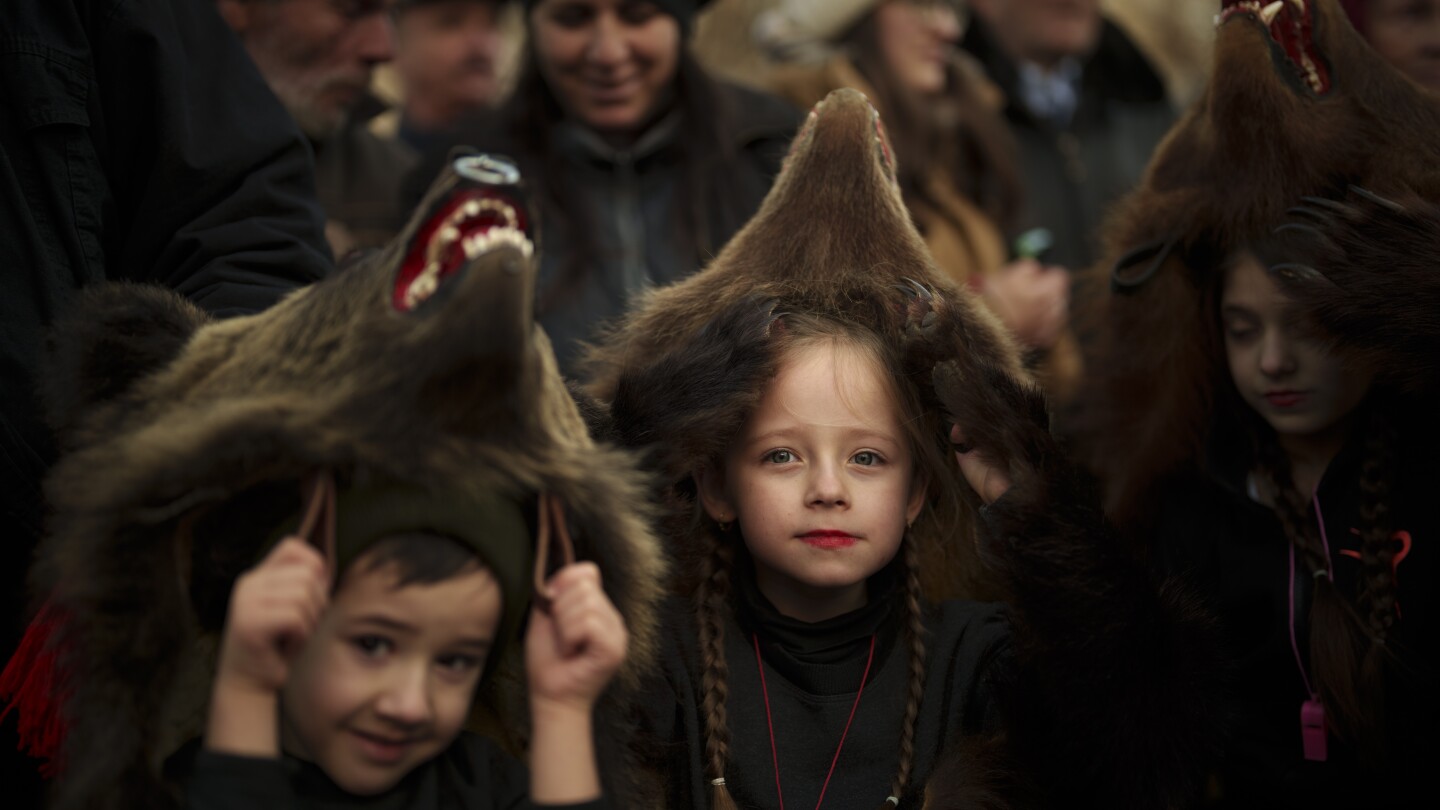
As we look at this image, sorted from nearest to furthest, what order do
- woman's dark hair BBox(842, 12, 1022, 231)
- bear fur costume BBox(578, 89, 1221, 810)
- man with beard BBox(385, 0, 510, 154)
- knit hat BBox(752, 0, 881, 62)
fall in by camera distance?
bear fur costume BBox(578, 89, 1221, 810), woman's dark hair BBox(842, 12, 1022, 231), knit hat BBox(752, 0, 881, 62), man with beard BBox(385, 0, 510, 154)

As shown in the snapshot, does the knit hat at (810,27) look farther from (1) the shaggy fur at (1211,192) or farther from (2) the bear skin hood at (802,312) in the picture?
(2) the bear skin hood at (802,312)

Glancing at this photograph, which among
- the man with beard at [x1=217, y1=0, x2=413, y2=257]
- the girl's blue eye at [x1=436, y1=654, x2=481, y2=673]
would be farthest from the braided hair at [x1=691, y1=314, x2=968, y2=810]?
the man with beard at [x1=217, y1=0, x2=413, y2=257]

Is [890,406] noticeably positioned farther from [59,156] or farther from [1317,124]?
[59,156]

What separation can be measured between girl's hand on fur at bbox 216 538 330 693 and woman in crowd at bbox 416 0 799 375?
6.22 ft

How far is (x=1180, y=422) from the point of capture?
287 centimetres

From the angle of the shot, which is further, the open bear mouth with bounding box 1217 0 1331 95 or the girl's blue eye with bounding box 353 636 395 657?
the open bear mouth with bounding box 1217 0 1331 95

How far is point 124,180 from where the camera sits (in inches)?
95.4

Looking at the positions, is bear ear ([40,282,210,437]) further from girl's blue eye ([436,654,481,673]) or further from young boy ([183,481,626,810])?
girl's blue eye ([436,654,481,673])

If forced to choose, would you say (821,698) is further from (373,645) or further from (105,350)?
(105,350)

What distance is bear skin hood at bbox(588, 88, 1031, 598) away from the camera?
231 cm

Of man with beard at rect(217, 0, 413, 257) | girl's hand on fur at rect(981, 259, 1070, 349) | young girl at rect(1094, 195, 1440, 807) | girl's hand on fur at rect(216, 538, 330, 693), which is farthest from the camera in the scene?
girl's hand on fur at rect(981, 259, 1070, 349)

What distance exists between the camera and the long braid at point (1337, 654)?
2568 mm

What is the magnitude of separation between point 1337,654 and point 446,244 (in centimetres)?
177

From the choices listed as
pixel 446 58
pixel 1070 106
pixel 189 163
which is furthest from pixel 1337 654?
pixel 446 58
